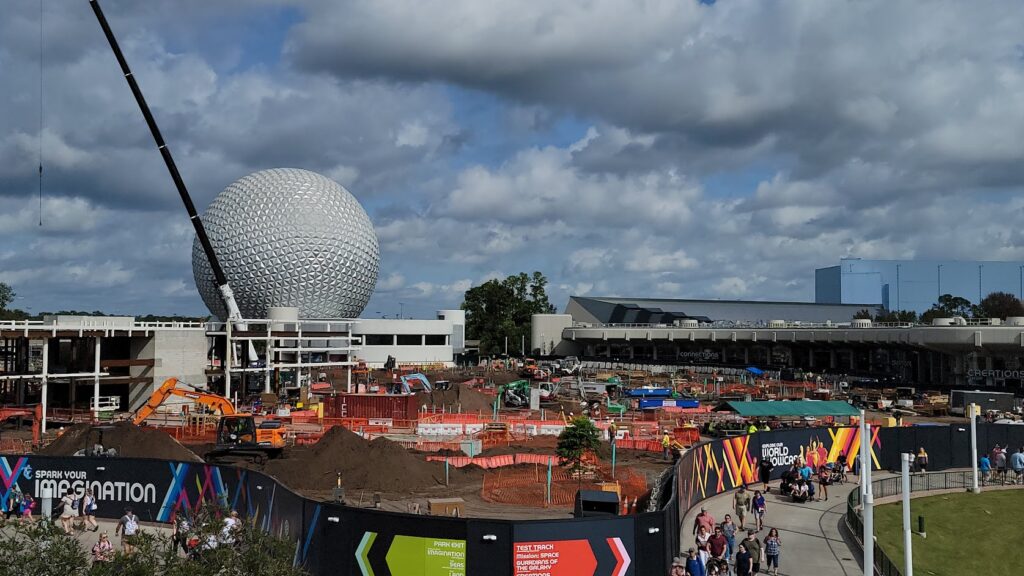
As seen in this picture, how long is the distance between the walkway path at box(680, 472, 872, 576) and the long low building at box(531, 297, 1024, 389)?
4697 centimetres

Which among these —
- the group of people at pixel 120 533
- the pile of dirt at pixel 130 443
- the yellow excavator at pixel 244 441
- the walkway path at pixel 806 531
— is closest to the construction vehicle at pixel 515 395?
the yellow excavator at pixel 244 441

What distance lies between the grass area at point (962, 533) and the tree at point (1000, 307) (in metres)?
113

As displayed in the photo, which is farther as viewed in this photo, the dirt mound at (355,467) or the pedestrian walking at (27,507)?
the dirt mound at (355,467)

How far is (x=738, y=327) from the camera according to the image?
10919 centimetres

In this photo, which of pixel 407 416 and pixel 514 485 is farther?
pixel 407 416

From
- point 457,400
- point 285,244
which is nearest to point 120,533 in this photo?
point 457,400

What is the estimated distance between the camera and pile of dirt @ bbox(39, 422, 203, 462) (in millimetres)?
30094

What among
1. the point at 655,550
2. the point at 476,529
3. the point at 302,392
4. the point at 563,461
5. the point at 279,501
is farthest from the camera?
the point at 302,392

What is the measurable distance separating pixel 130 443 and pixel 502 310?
10772 centimetres

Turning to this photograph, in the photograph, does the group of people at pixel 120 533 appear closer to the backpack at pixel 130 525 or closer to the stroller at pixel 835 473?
the backpack at pixel 130 525

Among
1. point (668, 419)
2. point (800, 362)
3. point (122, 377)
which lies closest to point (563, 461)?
point (668, 419)

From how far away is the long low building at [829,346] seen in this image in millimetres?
68312

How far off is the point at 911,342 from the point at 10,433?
6673cm

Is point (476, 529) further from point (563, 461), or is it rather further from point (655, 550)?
point (563, 461)
